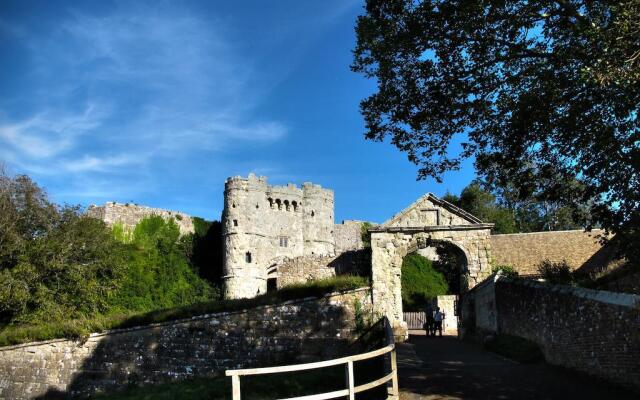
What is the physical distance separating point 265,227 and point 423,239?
23.0 metres

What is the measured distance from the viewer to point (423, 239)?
2475 cm

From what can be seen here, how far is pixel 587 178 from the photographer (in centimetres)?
1119

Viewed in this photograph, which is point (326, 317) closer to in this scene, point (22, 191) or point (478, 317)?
point (478, 317)

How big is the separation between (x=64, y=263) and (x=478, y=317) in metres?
22.0

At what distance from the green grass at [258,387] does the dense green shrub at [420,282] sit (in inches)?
866

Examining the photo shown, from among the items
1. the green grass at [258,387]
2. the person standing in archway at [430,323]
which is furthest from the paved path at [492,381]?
the person standing in archway at [430,323]

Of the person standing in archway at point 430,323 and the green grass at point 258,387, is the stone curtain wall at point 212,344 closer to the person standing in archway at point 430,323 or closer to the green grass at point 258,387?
the green grass at point 258,387

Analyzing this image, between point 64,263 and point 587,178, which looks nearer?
point 587,178

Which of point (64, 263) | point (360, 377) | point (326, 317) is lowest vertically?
point (360, 377)

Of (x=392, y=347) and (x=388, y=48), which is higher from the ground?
(x=388, y=48)

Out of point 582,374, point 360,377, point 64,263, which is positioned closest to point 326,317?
point 360,377

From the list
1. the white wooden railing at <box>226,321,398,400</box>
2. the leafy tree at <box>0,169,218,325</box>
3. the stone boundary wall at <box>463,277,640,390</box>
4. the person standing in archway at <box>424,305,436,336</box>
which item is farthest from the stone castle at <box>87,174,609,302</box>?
the white wooden railing at <box>226,321,398,400</box>

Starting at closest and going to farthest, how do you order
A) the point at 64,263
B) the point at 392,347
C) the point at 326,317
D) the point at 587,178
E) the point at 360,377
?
the point at 392,347 < the point at 587,178 < the point at 360,377 < the point at 326,317 < the point at 64,263

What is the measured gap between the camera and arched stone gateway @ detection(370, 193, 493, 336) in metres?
24.1
